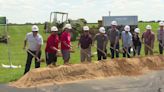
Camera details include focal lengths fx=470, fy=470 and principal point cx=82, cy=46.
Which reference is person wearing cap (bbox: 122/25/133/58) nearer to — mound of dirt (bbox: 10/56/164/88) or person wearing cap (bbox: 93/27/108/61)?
mound of dirt (bbox: 10/56/164/88)

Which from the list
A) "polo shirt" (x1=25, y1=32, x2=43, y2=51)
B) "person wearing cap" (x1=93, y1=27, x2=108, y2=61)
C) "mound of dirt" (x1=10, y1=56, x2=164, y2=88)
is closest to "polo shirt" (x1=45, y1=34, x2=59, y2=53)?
"polo shirt" (x1=25, y1=32, x2=43, y2=51)

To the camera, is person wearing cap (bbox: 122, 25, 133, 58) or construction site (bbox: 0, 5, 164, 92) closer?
construction site (bbox: 0, 5, 164, 92)

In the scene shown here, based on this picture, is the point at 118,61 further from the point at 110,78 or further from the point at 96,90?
the point at 96,90

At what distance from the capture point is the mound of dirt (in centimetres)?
1538

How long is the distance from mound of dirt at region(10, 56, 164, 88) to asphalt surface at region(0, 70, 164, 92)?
0.67 m

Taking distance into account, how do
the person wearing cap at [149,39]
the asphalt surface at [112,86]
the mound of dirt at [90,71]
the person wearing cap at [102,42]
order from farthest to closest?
the person wearing cap at [149,39], the person wearing cap at [102,42], the mound of dirt at [90,71], the asphalt surface at [112,86]

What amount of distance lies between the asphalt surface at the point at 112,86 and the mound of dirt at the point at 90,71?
67cm

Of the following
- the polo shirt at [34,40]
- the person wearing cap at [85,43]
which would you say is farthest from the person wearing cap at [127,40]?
the polo shirt at [34,40]

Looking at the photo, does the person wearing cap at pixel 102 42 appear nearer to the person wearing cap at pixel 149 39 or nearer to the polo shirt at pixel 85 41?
the polo shirt at pixel 85 41

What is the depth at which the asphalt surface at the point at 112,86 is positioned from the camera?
45.2 feet

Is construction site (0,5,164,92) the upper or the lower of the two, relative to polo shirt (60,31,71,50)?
lower

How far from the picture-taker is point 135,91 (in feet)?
43.5

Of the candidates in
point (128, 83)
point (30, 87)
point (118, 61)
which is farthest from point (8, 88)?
point (118, 61)

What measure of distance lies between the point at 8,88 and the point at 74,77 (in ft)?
9.57
